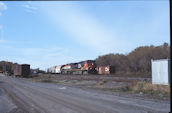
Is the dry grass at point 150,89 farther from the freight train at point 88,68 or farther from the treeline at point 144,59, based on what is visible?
the treeline at point 144,59

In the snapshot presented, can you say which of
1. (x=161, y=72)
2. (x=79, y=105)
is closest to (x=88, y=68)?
(x=161, y=72)

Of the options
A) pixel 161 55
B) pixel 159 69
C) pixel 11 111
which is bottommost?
pixel 11 111

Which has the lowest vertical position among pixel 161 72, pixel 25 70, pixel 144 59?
pixel 25 70

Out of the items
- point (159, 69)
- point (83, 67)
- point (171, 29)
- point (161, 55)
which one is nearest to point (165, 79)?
point (159, 69)

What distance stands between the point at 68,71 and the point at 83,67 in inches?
397

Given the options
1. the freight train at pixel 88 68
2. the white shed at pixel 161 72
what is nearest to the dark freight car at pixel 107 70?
the freight train at pixel 88 68

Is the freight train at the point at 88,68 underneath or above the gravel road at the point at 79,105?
above

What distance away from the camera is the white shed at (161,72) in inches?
844

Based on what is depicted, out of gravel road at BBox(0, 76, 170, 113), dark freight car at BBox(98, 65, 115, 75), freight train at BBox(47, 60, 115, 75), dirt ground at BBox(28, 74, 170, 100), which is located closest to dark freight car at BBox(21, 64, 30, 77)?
freight train at BBox(47, 60, 115, 75)

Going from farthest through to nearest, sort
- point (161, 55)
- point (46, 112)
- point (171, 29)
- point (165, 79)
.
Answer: point (161, 55) → point (165, 79) → point (46, 112) → point (171, 29)

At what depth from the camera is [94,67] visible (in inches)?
2269

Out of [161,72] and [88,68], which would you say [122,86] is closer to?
[161,72]

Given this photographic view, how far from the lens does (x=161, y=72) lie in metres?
22.5

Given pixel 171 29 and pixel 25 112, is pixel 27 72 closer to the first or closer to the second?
pixel 25 112
